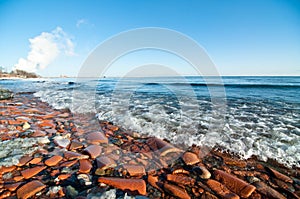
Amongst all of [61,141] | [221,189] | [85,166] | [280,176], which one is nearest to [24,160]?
[61,141]

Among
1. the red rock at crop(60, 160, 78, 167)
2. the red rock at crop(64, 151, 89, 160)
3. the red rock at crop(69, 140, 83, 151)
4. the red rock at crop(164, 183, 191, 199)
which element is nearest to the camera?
the red rock at crop(164, 183, 191, 199)

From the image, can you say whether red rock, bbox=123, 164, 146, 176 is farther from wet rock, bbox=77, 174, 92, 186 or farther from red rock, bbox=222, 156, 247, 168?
red rock, bbox=222, 156, 247, 168

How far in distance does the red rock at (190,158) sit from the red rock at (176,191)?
580mm

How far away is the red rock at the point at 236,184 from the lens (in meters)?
1.68

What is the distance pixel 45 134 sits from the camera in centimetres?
300

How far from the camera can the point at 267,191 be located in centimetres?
171

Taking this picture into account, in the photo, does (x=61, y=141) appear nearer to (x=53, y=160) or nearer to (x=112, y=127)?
(x=53, y=160)

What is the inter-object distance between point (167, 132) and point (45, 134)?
105 inches

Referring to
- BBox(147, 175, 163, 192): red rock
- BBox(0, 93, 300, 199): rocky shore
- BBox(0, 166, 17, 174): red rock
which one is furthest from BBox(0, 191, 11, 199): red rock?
BBox(147, 175, 163, 192): red rock

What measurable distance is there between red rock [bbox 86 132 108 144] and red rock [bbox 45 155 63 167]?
Answer: 2.26 feet

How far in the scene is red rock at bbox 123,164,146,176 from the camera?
6.40ft

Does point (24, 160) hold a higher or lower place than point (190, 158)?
higher

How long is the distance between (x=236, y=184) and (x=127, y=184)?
1.34 metres

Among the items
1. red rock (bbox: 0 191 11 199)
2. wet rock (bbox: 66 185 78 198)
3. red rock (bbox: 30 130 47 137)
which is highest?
red rock (bbox: 30 130 47 137)
